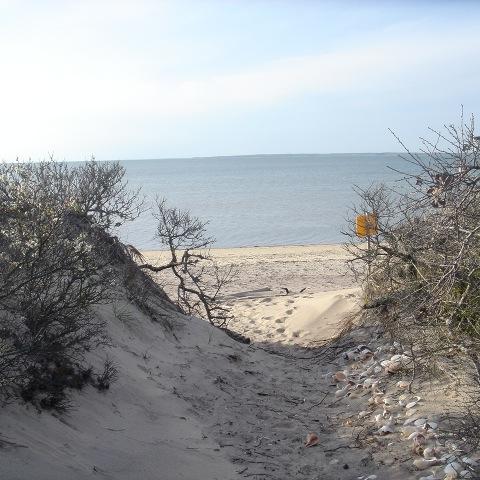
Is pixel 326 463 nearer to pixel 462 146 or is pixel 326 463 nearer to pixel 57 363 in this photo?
pixel 57 363

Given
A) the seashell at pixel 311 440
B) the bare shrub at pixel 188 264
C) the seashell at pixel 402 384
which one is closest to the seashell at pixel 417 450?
the seashell at pixel 311 440

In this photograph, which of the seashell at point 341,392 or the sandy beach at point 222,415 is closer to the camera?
the sandy beach at point 222,415

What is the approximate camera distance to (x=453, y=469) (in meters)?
4.73

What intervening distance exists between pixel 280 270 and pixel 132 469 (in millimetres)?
15390

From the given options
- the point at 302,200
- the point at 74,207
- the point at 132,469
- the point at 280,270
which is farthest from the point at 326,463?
the point at 302,200

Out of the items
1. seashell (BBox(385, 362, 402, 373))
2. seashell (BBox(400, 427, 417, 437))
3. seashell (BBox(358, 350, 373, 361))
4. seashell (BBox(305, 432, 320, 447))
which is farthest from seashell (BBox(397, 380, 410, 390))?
seashell (BBox(358, 350, 373, 361))

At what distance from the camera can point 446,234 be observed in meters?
5.30

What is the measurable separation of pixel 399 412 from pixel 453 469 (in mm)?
1578

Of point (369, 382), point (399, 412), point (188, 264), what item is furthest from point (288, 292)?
point (399, 412)

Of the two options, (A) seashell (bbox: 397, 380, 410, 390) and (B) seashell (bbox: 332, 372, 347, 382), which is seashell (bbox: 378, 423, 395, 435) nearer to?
(A) seashell (bbox: 397, 380, 410, 390)

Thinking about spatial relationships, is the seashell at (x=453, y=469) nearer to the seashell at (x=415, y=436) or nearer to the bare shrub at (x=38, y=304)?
the seashell at (x=415, y=436)

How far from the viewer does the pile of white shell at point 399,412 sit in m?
4.90

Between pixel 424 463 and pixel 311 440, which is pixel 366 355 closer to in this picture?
pixel 311 440

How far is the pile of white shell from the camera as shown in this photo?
193 inches
